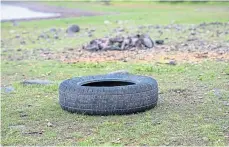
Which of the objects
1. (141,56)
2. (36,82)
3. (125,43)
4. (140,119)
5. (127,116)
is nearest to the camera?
(140,119)

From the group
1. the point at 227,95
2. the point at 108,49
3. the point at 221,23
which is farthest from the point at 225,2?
the point at 227,95

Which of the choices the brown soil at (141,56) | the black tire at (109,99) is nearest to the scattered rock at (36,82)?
the black tire at (109,99)

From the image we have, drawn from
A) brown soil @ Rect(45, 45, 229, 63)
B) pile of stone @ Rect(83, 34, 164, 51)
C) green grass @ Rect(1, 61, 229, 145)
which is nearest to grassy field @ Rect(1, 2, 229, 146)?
green grass @ Rect(1, 61, 229, 145)

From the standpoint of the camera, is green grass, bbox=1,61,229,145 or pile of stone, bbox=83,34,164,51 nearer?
green grass, bbox=1,61,229,145

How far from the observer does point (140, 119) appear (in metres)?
7.10

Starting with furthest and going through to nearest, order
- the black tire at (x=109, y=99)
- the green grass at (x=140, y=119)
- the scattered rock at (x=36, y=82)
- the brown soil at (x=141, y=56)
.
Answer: the brown soil at (x=141, y=56) < the scattered rock at (x=36, y=82) < the black tire at (x=109, y=99) < the green grass at (x=140, y=119)

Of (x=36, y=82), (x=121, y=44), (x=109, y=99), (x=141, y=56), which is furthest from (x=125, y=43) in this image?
(x=109, y=99)

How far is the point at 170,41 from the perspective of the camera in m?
17.4

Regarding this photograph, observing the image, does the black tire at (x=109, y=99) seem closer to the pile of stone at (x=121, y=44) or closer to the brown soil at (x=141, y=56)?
the brown soil at (x=141, y=56)

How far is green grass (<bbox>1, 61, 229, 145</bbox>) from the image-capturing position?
6.17 meters

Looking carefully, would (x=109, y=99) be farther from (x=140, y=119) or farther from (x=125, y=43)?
(x=125, y=43)

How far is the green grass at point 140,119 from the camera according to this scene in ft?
20.2

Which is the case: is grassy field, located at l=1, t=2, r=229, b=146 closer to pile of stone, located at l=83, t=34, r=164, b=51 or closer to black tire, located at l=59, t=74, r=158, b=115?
black tire, located at l=59, t=74, r=158, b=115

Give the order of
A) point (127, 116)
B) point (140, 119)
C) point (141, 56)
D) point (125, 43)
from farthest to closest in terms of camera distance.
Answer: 1. point (125, 43)
2. point (141, 56)
3. point (127, 116)
4. point (140, 119)
